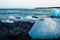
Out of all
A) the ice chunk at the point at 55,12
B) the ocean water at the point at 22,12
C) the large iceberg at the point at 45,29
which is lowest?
the large iceberg at the point at 45,29

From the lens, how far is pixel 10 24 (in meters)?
1.20

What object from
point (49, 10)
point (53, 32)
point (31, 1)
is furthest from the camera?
point (31, 1)

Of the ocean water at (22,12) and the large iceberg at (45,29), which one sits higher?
the ocean water at (22,12)

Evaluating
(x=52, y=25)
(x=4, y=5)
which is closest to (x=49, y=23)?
(x=52, y=25)

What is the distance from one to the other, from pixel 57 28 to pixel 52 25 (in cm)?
6

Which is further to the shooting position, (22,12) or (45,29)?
(22,12)

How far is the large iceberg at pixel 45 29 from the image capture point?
1.14 meters

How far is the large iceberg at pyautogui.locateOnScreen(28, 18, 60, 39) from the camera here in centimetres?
114

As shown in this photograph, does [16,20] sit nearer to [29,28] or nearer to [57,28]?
[29,28]

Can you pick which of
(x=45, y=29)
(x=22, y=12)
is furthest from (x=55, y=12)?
(x=22, y=12)

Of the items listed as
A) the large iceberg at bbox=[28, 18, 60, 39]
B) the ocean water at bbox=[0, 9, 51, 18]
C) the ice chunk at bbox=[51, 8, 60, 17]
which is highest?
the ice chunk at bbox=[51, 8, 60, 17]

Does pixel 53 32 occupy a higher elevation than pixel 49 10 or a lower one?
lower

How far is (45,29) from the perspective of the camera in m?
1.15

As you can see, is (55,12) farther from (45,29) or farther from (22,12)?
(22,12)
